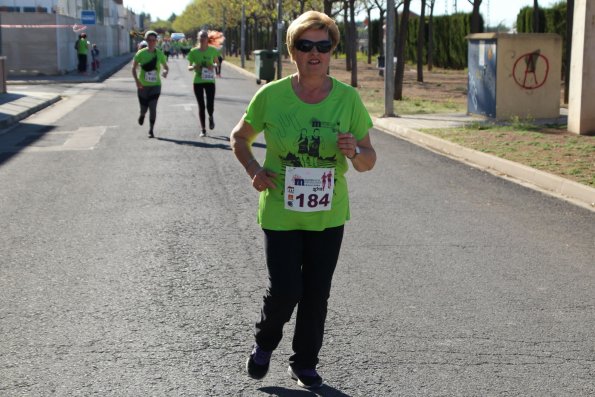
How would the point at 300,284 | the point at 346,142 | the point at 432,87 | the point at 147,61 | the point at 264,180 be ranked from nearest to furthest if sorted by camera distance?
the point at 346,142 < the point at 264,180 < the point at 300,284 < the point at 147,61 < the point at 432,87

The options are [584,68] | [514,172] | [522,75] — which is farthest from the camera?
[522,75]

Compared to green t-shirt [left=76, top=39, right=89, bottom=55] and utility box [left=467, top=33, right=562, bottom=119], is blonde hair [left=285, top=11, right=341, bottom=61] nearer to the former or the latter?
utility box [left=467, top=33, right=562, bottom=119]

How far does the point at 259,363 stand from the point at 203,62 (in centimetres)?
1230

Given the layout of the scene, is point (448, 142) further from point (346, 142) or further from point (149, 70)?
point (346, 142)

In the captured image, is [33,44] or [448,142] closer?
[448,142]

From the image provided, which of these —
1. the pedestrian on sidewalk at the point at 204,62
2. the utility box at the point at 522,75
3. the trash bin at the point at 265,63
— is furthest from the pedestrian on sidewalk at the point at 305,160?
the trash bin at the point at 265,63

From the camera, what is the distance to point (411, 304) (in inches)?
246

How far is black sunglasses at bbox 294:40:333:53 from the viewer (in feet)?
14.2

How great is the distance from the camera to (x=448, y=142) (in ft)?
51.7

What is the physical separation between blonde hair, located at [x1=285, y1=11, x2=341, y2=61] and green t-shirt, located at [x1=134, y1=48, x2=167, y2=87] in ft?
39.6

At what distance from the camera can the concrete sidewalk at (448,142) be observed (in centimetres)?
1114

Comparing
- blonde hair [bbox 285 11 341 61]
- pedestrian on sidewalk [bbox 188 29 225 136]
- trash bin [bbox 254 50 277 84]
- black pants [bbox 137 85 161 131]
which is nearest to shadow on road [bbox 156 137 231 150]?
black pants [bbox 137 85 161 131]

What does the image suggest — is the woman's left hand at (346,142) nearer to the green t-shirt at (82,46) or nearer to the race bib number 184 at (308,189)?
the race bib number 184 at (308,189)

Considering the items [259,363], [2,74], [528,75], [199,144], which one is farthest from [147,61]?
[2,74]
